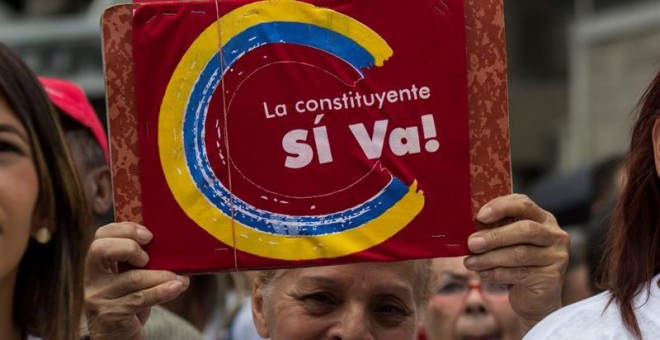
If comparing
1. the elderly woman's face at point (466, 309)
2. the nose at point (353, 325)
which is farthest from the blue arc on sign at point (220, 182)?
the elderly woman's face at point (466, 309)

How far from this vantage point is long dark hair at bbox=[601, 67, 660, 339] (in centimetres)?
315

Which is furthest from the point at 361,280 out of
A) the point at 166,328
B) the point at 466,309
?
the point at 466,309

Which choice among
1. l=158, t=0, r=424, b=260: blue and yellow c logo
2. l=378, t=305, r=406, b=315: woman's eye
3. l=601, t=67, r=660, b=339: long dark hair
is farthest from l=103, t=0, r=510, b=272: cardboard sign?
l=378, t=305, r=406, b=315: woman's eye

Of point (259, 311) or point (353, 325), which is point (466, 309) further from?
point (353, 325)

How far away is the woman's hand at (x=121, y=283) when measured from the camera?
137 inches

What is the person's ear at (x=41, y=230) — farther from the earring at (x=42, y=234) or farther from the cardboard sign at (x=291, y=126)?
the cardboard sign at (x=291, y=126)

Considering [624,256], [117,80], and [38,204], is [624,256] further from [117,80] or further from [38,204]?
[38,204]

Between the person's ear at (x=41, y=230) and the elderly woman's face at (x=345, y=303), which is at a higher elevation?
the person's ear at (x=41, y=230)

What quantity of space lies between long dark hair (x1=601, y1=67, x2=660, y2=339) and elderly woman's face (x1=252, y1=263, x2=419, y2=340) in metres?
0.80

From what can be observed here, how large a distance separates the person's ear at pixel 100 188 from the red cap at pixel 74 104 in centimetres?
9

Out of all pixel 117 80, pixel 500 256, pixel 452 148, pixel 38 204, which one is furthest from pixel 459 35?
pixel 38 204

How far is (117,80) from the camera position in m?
3.54

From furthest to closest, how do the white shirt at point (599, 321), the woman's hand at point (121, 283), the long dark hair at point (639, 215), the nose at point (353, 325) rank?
the nose at point (353, 325) < the woman's hand at point (121, 283) < the long dark hair at point (639, 215) < the white shirt at point (599, 321)

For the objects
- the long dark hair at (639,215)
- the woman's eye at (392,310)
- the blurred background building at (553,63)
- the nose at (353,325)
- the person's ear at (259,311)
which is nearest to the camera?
the long dark hair at (639,215)
